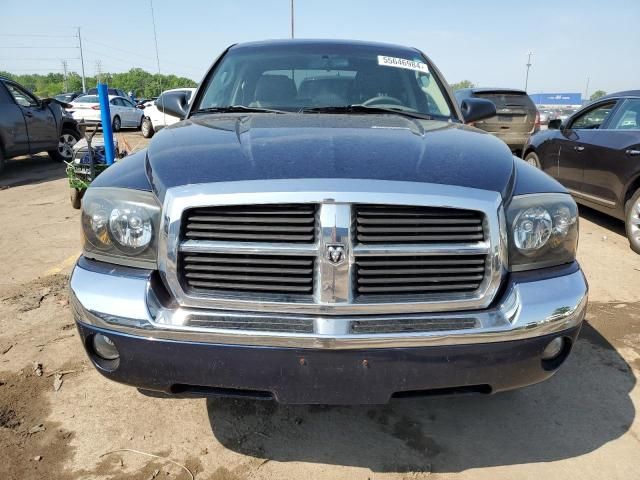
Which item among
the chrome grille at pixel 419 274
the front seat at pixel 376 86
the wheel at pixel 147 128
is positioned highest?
the front seat at pixel 376 86

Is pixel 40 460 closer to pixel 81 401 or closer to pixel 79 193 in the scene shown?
pixel 81 401

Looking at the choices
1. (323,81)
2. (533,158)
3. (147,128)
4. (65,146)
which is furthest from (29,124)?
(533,158)

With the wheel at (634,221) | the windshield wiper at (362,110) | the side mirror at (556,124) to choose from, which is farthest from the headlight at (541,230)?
the side mirror at (556,124)

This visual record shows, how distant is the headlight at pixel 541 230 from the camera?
192cm

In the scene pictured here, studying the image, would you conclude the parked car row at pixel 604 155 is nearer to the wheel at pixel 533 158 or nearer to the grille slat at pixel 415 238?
the wheel at pixel 533 158

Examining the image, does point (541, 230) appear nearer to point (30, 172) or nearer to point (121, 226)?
point (121, 226)

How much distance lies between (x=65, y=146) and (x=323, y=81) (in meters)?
9.94

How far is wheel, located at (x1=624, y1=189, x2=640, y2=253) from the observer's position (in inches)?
204

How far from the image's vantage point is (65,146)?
1128 centimetres

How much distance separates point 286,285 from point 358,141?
0.71 metres

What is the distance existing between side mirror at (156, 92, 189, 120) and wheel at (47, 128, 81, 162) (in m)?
8.90

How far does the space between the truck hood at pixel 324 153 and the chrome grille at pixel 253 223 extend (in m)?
0.11

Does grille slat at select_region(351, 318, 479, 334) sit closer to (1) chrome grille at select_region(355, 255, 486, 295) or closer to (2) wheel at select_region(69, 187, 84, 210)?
(1) chrome grille at select_region(355, 255, 486, 295)

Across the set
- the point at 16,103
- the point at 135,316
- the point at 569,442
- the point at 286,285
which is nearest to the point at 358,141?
the point at 286,285
